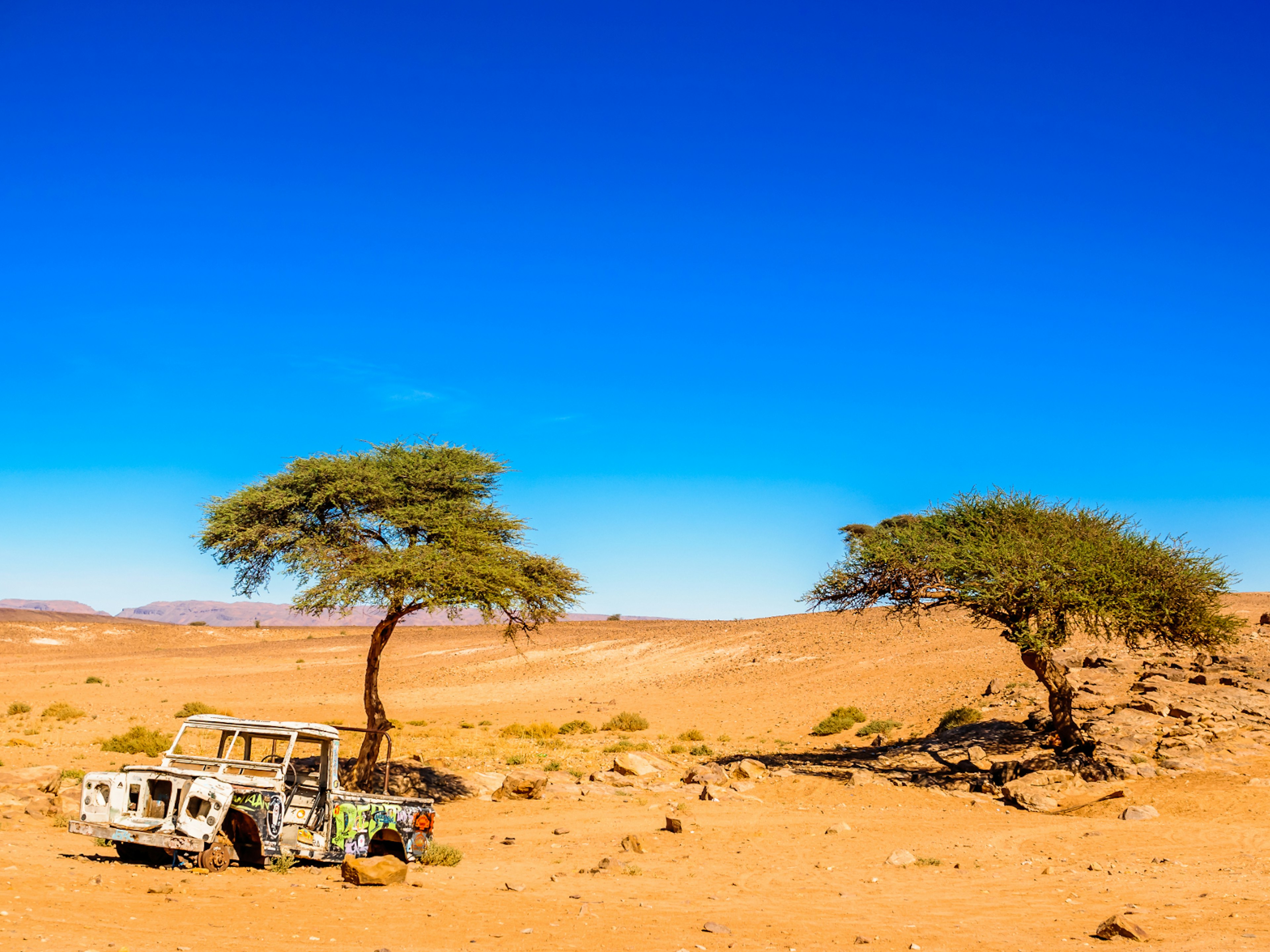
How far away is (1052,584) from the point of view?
2234 centimetres

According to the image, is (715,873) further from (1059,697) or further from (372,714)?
(1059,697)

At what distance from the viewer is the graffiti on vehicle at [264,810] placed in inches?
454

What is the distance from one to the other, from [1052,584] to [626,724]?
1903cm

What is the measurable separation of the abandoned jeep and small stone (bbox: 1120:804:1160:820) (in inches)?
536

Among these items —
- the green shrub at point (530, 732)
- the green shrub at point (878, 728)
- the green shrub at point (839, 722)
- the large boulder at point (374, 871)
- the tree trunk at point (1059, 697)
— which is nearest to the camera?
the large boulder at point (374, 871)

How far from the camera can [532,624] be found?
22.2 meters

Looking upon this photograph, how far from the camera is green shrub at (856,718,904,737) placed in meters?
31.8

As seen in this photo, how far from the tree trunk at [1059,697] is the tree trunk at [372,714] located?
15583 millimetres

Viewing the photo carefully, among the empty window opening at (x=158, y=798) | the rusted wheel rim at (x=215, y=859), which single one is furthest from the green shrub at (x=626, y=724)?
the empty window opening at (x=158, y=798)

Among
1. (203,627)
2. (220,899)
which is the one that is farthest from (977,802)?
(203,627)

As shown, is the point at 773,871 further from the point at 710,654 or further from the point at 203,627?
the point at 203,627

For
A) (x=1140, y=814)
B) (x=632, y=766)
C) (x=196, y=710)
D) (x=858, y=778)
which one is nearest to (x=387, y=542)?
(x=632, y=766)

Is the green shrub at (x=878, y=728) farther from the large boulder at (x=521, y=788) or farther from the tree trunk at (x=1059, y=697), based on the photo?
the large boulder at (x=521, y=788)

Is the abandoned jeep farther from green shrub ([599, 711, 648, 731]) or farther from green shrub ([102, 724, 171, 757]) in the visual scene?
green shrub ([599, 711, 648, 731])
